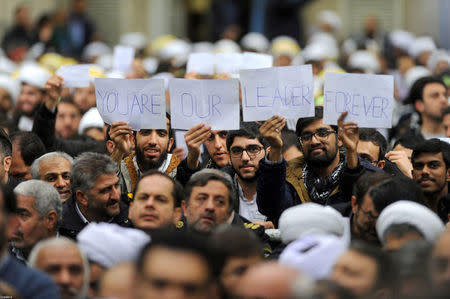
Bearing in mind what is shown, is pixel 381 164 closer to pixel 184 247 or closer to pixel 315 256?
pixel 315 256

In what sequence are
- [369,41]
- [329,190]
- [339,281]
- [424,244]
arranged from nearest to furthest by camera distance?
[339,281]
[424,244]
[329,190]
[369,41]

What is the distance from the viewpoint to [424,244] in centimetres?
540

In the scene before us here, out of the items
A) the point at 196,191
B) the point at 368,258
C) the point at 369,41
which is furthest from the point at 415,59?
the point at 368,258

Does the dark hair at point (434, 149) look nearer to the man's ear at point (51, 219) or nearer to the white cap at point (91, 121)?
the man's ear at point (51, 219)

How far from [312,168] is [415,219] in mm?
1908

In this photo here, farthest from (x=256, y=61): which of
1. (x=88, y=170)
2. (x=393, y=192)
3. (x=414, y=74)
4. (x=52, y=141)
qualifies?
(x=414, y=74)

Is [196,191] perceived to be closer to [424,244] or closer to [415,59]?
[424,244]

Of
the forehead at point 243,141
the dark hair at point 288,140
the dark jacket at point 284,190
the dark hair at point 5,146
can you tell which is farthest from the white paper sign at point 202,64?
the dark jacket at point 284,190

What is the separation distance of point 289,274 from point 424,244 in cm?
105

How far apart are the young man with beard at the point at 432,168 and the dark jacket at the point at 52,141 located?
263 centimetres

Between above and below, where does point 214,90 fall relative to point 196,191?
above

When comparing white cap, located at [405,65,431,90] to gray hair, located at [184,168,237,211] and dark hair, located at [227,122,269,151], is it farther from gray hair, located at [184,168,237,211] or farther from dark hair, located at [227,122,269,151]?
gray hair, located at [184,168,237,211]

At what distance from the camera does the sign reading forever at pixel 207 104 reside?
24.7 ft

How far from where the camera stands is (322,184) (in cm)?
748
